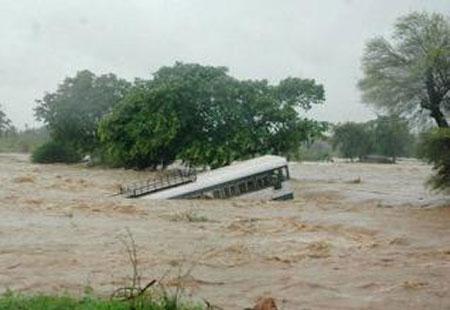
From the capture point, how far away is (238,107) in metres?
46.8

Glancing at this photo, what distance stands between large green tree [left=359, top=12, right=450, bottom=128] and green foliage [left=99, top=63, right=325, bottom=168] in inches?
356

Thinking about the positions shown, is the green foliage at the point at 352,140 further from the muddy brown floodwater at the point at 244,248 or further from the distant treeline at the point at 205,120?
the muddy brown floodwater at the point at 244,248

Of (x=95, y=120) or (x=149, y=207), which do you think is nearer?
(x=149, y=207)

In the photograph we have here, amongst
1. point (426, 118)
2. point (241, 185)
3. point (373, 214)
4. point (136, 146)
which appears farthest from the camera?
point (136, 146)

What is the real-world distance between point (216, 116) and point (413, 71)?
15.2 metres

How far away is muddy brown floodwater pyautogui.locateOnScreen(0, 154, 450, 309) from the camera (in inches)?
521

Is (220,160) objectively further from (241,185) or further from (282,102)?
(241,185)

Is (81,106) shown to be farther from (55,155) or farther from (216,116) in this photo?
(216,116)

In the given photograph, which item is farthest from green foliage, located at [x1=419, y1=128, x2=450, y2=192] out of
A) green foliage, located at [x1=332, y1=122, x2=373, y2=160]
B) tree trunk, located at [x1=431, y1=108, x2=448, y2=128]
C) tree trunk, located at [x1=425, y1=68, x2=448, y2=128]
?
green foliage, located at [x1=332, y1=122, x2=373, y2=160]

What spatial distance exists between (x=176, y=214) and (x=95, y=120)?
3824 cm

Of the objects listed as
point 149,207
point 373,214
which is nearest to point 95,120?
point 149,207

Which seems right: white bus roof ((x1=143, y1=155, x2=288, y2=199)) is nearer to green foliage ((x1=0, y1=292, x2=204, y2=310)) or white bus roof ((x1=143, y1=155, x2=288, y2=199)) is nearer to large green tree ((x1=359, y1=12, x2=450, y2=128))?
large green tree ((x1=359, y1=12, x2=450, y2=128))

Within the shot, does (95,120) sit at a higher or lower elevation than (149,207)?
higher

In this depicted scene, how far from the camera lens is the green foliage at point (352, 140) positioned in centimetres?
9025
